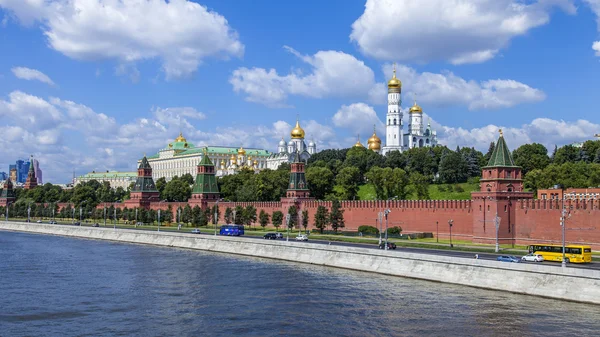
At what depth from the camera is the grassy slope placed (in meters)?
93.9

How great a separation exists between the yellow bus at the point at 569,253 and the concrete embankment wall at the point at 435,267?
7.08 meters

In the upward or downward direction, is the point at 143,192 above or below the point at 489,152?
below

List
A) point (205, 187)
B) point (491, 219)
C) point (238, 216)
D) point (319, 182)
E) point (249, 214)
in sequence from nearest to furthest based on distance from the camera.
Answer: point (491, 219) → point (249, 214) → point (238, 216) → point (205, 187) → point (319, 182)

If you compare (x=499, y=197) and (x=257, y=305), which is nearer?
(x=257, y=305)

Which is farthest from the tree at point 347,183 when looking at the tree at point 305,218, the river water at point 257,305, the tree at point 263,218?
the river water at point 257,305

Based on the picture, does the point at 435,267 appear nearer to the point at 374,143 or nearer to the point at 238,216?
the point at 238,216

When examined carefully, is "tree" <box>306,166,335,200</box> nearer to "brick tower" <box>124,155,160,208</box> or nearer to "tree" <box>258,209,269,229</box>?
"tree" <box>258,209,269,229</box>

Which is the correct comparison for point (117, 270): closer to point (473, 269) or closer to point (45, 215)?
point (473, 269)

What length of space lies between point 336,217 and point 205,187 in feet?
96.0

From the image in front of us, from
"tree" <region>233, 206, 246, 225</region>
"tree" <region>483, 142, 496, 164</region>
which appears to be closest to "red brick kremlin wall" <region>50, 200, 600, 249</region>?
"tree" <region>233, 206, 246, 225</region>

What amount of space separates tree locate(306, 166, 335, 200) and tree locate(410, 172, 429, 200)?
39.9 ft

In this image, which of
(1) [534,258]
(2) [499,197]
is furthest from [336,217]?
(1) [534,258]

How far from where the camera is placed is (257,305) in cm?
3256

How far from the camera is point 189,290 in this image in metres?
37.4
